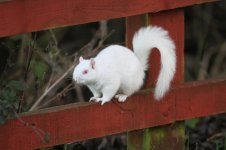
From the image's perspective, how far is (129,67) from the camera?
368 cm

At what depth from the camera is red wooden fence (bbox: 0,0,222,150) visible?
335 centimetres

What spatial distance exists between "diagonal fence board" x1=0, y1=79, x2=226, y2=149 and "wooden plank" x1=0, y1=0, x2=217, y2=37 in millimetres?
399

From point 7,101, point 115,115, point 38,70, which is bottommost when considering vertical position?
point 7,101

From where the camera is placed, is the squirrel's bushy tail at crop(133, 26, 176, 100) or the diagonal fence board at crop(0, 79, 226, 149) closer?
the diagonal fence board at crop(0, 79, 226, 149)

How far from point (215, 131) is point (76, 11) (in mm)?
1728

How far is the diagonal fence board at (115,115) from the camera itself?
3.51m

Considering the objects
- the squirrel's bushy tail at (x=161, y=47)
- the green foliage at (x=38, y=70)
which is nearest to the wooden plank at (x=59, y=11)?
the squirrel's bushy tail at (x=161, y=47)

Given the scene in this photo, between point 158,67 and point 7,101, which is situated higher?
point 158,67

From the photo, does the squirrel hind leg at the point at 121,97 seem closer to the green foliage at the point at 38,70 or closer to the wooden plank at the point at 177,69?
the wooden plank at the point at 177,69

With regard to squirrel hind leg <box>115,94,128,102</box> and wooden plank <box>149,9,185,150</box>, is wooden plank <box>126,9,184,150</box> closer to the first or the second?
wooden plank <box>149,9,185,150</box>

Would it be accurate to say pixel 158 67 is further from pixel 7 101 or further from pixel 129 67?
pixel 7 101

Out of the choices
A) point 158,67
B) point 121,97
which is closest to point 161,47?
point 158,67

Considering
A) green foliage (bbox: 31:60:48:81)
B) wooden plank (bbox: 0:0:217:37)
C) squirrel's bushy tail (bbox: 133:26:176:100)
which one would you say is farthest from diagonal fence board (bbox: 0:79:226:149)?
green foliage (bbox: 31:60:48:81)

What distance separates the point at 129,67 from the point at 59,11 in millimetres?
460
